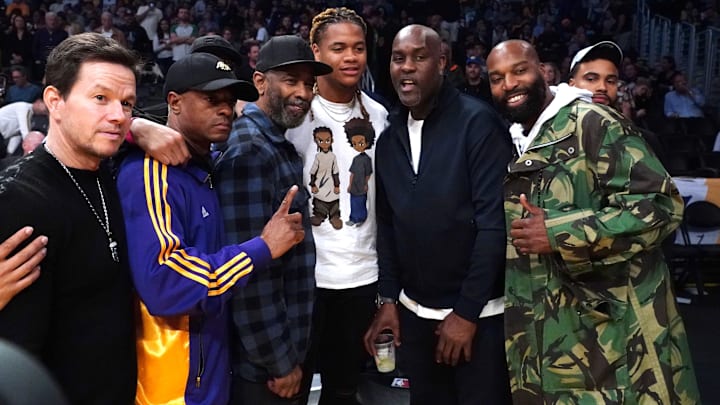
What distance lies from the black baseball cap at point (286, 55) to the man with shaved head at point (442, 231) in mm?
385

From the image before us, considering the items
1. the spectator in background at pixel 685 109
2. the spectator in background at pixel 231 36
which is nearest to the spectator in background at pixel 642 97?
the spectator in background at pixel 685 109

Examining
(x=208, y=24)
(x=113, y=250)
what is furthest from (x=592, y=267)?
(x=208, y=24)

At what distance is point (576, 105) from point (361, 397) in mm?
2021

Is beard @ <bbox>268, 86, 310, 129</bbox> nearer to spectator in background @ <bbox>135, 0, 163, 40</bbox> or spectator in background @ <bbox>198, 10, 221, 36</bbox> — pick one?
spectator in background @ <bbox>135, 0, 163, 40</bbox>

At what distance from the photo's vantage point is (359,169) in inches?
117

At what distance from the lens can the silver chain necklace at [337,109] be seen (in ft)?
9.85

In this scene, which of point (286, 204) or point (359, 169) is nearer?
point (286, 204)

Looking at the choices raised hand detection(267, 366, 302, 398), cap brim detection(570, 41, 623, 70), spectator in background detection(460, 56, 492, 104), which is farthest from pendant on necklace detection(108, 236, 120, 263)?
spectator in background detection(460, 56, 492, 104)

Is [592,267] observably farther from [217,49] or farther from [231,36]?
[231,36]

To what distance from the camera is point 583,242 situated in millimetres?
2297

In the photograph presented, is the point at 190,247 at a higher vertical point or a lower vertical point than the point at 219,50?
lower

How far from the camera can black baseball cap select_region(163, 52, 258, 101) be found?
2146 mm

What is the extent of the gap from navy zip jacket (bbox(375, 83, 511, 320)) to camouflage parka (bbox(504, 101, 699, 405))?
0.50 feet

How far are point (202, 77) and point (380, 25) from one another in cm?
1213
